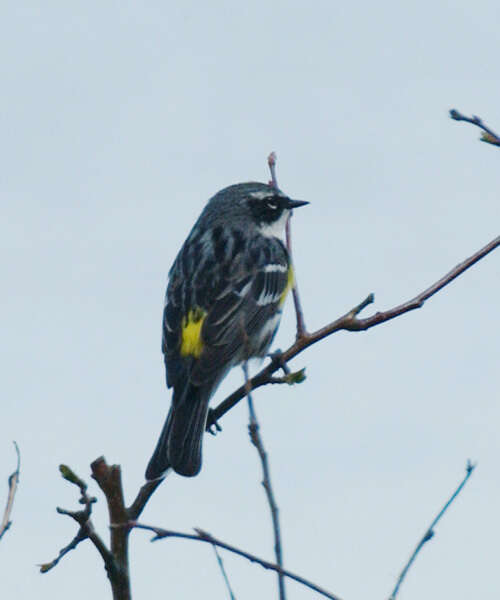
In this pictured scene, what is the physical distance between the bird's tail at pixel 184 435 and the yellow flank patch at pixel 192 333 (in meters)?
0.32

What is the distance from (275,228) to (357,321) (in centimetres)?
441

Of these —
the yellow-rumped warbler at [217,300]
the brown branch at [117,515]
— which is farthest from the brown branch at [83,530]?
the yellow-rumped warbler at [217,300]

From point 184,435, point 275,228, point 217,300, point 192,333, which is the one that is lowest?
point 184,435

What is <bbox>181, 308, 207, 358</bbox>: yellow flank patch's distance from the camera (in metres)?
8.73

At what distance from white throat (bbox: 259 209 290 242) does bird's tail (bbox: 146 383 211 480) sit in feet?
7.52

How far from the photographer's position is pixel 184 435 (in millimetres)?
8078

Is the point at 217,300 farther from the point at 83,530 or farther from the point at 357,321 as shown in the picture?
the point at 83,530

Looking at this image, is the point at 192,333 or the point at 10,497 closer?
the point at 10,497

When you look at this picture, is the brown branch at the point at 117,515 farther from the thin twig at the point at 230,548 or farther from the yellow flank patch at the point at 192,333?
the yellow flank patch at the point at 192,333

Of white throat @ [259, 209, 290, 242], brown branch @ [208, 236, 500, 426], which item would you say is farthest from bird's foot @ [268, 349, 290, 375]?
white throat @ [259, 209, 290, 242]

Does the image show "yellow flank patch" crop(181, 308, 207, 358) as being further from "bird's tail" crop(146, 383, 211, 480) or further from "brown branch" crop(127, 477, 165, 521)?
"brown branch" crop(127, 477, 165, 521)

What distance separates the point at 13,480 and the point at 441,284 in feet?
7.92

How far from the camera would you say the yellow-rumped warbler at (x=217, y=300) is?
8336 millimetres

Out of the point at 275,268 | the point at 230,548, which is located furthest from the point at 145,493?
the point at 275,268
